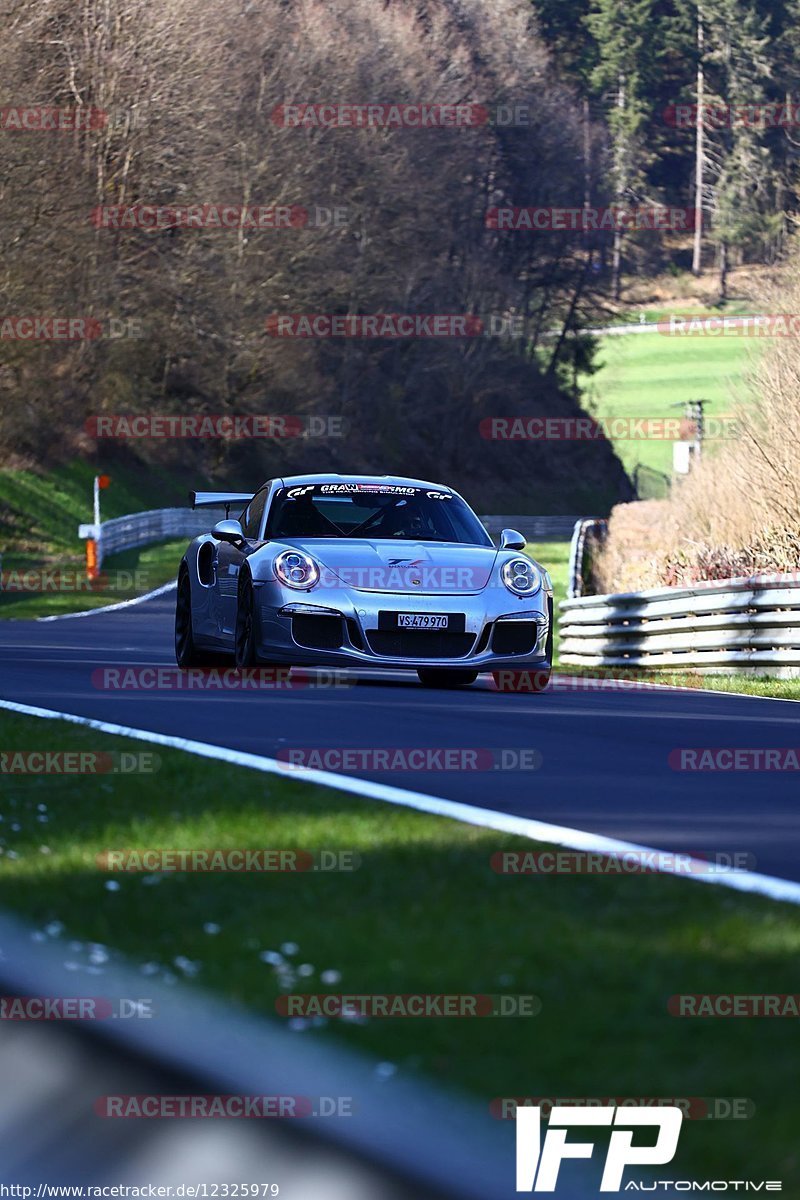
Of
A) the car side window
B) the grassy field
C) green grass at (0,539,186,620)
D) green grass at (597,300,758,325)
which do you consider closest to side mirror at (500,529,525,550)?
the car side window

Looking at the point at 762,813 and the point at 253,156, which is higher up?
the point at 253,156

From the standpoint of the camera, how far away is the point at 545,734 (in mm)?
10766

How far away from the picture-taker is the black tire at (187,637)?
15.9 m

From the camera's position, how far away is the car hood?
14047mm

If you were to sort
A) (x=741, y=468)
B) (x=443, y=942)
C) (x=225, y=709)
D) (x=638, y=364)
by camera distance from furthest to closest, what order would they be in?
(x=638, y=364)
(x=741, y=468)
(x=225, y=709)
(x=443, y=942)

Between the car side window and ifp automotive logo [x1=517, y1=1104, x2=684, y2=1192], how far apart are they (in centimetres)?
1168

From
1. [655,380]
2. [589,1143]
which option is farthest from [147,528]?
→ [655,380]

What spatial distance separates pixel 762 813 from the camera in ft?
25.7

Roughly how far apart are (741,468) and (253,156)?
44747 mm

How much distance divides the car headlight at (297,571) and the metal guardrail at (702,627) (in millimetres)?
5758

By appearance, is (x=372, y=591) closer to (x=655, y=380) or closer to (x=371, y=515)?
(x=371, y=515)

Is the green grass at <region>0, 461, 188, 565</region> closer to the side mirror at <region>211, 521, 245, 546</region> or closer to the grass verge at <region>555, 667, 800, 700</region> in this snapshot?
the grass verge at <region>555, 667, 800, 700</region>

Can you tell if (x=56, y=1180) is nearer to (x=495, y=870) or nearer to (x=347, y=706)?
(x=495, y=870)

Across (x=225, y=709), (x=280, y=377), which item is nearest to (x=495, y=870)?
(x=225, y=709)
